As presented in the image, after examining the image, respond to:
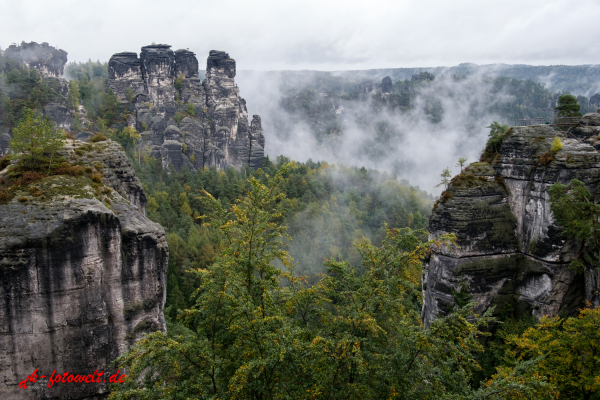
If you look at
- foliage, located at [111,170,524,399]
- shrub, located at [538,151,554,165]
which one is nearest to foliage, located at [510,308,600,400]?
foliage, located at [111,170,524,399]

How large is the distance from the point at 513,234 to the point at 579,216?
4194mm

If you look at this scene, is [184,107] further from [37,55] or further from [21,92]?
[37,55]

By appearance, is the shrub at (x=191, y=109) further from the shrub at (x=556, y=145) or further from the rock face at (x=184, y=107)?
the shrub at (x=556, y=145)

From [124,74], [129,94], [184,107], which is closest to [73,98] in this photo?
[129,94]

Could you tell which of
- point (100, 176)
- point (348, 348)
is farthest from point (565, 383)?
point (100, 176)

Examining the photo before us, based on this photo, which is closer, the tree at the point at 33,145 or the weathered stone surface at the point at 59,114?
the tree at the point at 33,145

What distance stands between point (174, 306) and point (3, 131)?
48.2m

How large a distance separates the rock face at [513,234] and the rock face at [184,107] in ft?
198

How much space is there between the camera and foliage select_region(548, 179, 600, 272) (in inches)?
728

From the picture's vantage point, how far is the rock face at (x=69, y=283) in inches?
406

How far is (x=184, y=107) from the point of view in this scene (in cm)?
8106

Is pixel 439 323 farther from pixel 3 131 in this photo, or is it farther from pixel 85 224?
pixel 3 131

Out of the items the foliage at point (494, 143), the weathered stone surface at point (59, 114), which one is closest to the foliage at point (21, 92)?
the weathered stone surface at point (59, 114)

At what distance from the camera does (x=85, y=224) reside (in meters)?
10.9
